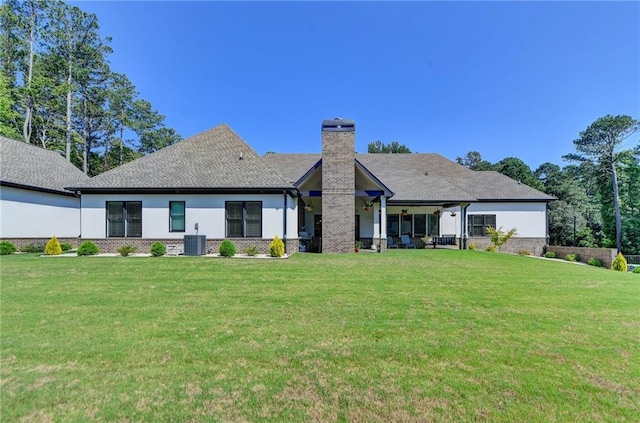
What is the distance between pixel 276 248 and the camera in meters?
13.8

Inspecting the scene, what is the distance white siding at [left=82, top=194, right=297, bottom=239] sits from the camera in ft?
50.2

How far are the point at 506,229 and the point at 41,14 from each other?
4593cm

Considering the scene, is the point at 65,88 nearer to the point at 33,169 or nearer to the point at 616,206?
the point at 33,169

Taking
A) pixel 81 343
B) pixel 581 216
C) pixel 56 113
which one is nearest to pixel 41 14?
pixel 56 113

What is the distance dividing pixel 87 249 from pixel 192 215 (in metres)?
4.79

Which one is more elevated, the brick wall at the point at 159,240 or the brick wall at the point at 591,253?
the brick wall at the point at 159,240

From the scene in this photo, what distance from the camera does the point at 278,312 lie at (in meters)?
5.55

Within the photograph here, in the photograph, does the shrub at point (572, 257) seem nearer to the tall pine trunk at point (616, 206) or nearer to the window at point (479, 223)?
the window at point (479, 223)

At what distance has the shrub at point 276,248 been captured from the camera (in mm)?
13789

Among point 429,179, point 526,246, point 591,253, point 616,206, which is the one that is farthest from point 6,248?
point 616,206

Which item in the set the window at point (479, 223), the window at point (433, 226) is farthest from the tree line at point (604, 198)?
the window at point (433, 226)

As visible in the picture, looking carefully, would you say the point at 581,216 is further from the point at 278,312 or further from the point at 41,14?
the point at 41,14

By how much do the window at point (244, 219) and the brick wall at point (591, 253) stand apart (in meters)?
19.1

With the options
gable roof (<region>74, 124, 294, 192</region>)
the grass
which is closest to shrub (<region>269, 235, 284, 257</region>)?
gable roof (<region>74, 124, 294, 192</region>)
